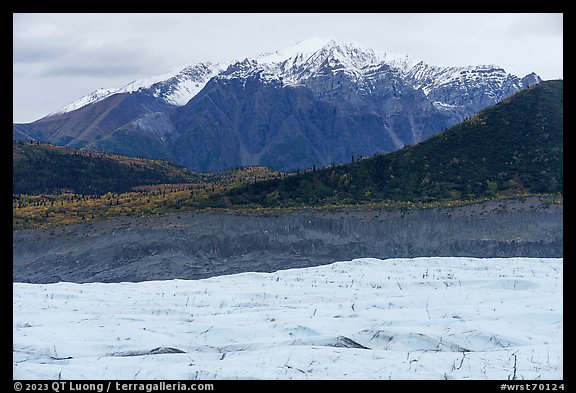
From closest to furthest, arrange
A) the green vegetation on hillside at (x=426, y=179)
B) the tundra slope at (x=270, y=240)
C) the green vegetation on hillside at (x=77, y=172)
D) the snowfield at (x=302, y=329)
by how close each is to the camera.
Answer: the snowfield at (x=302, y=329) → the tundra slope at (x=270, y=240) → the green vegetation on hillside at (x=426, y=179) → the green vegetation on hillside at (x=77, y=172)

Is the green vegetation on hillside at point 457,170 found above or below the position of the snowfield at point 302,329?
above

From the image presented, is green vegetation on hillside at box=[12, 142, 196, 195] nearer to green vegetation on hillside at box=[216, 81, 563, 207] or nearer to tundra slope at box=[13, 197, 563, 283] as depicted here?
green vegetation on hillside at box=[216, 81, 563, 207]

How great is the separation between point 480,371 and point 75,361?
261 inches

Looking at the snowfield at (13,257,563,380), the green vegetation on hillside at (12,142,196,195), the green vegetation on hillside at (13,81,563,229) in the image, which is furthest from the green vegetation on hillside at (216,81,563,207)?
the green vegetation on hillside at (12,142,196,195)

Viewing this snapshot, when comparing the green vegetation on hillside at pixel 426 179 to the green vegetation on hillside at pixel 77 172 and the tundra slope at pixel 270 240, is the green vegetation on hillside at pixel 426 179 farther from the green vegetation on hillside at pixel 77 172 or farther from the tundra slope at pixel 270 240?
the green vegetation on hillside at pixel 77 172

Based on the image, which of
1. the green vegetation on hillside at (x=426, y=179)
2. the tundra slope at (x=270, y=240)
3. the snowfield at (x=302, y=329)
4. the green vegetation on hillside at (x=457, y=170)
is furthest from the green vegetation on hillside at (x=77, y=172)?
the snowfield at (x=302, y=329)

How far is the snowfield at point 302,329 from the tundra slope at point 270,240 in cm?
1046

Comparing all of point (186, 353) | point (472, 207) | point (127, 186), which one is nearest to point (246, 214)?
point (472, 207)

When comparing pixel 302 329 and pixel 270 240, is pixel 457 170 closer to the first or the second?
pixel 270 240

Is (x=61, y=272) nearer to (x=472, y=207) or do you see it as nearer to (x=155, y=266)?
(x=155, y=266)

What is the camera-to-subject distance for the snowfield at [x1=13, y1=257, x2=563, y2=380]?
9266 millimetres

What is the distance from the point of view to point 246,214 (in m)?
39.0

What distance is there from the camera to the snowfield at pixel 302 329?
365 inches

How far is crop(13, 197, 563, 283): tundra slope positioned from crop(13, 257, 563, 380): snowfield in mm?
10465
